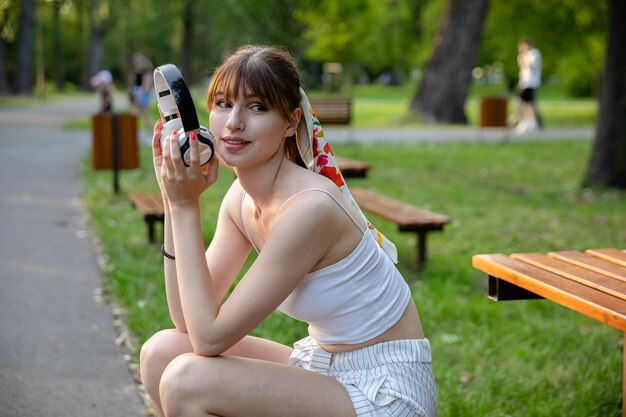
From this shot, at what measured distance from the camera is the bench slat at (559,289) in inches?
102

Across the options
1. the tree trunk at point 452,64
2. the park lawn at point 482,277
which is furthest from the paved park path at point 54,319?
the tree trunk at point 452,64

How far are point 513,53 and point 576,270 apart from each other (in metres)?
34.8

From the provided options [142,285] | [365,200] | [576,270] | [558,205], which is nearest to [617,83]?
[558,205]

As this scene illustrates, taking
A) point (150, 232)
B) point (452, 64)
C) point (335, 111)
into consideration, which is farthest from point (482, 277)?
point (452, 64)

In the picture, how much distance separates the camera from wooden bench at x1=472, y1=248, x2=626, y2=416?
266 cm

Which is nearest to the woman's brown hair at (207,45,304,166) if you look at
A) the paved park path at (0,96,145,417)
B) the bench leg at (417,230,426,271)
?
the paved park path at (0,96,145,417)

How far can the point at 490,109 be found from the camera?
53.3 feet

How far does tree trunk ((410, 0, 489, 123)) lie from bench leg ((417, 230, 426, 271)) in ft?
48.3

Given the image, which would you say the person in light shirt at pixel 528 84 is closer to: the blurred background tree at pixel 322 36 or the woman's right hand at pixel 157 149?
the blurred background tree at pixel 322 36

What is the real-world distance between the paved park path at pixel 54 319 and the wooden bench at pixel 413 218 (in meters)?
2.06

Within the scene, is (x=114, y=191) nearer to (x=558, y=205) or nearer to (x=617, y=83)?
(x=558, y=205)

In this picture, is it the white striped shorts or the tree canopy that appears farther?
the tree canopy

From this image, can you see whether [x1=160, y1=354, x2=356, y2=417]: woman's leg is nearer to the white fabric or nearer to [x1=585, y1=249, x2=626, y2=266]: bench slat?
[x1=585, y1=249, x2=626, y2=266]: bench slat

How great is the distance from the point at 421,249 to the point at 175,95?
13.6 feet
